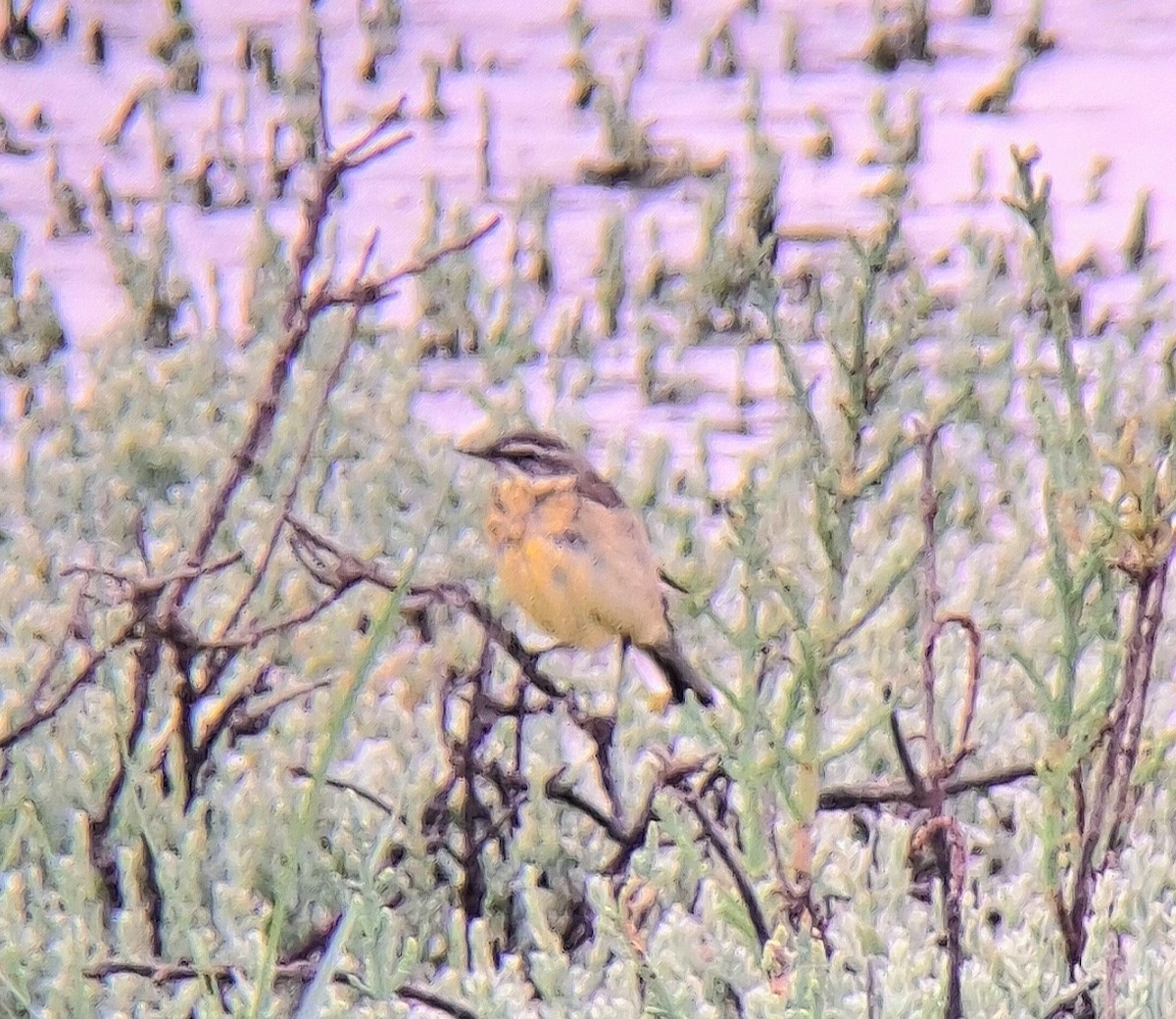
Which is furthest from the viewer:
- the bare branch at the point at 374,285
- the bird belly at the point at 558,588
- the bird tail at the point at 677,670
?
the bird tail at the point at 677,670

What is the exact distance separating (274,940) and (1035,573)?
1847 mm

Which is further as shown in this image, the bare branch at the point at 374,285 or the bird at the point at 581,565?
the bird at the point at 581,565

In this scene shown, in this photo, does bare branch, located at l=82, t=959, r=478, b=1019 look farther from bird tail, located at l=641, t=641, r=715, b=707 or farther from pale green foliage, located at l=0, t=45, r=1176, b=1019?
bird tail, located at l=641, t=641, r=715, b=707

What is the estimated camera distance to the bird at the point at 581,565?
2.43 metres

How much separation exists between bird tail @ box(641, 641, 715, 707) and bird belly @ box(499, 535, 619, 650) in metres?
0.09

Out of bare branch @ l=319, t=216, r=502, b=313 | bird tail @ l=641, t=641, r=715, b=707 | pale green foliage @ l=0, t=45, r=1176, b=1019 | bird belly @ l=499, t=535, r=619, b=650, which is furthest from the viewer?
bird tail @ l=641, t=641, r=715, b=707

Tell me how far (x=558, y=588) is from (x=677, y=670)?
0.24 meters

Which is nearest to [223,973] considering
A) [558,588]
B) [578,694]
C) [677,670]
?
[558,588]

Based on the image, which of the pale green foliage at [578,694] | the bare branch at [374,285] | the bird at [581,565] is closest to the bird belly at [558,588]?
the bird at [581,565]

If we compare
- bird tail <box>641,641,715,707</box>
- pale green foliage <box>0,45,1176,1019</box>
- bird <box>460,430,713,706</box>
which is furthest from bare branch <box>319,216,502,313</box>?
bird tail <box>641,641,715,707</box>

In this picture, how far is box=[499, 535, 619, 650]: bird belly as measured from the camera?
7.97 feet

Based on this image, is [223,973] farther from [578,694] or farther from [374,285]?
[578,694]

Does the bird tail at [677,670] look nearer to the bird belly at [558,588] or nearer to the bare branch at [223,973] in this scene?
the bird belly at [558,588]

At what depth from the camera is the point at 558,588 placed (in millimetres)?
2436
